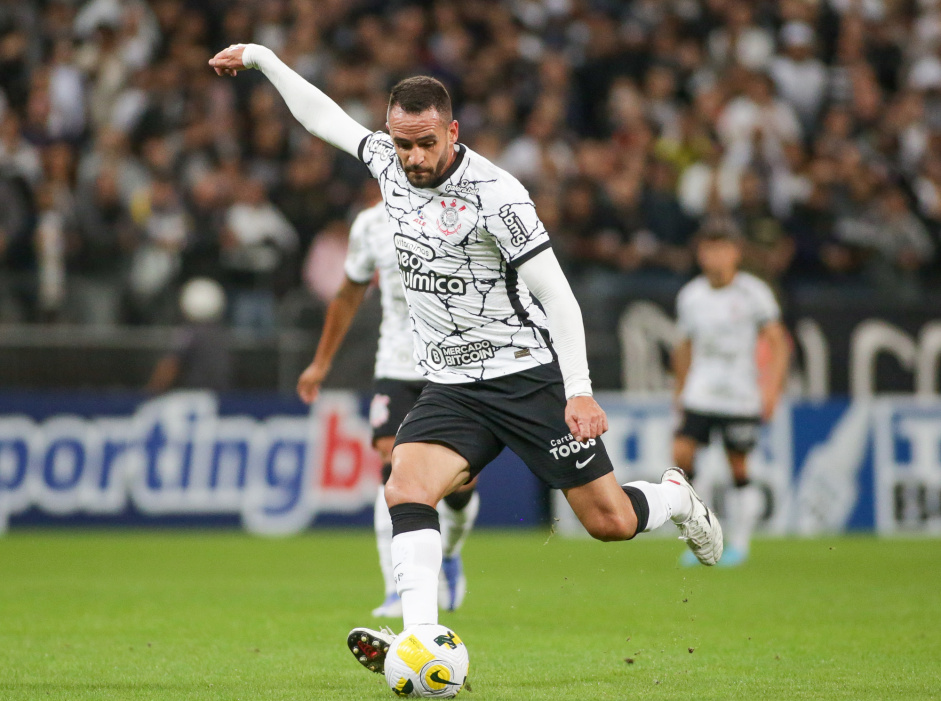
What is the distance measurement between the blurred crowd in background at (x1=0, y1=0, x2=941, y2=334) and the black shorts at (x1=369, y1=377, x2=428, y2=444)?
23.9 ft

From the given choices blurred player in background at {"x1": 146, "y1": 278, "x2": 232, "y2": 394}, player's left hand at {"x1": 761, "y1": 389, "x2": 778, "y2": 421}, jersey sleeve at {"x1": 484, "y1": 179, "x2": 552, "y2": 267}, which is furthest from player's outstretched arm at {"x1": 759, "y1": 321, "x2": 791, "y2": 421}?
jersey sleeve at {"x1": 484, "y1": 179, "x2": 552, "y2": 267}

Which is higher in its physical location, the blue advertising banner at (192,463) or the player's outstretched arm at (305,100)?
the player's outstretched arm at (305,100)

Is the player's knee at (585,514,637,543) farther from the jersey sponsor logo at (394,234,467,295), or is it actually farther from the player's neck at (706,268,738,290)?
the player's neck at (706,268,738,290)

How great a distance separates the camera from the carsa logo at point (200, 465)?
15.2m

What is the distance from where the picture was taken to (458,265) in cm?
606

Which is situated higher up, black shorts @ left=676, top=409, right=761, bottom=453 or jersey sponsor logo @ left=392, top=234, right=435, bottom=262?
jersey sponsor logo @ left=392, top=234, right=435, bottom=262

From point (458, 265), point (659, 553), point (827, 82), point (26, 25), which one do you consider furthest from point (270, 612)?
point (827, 82)

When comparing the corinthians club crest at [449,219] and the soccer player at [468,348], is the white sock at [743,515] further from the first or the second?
the corinthians club crest at [449,219]

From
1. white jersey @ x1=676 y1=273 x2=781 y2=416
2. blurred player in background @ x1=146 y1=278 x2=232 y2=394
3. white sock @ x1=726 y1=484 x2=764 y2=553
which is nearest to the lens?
white jersey @ x1=676 y1=273 x2=781 y2=416

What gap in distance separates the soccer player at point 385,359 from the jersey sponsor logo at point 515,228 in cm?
238

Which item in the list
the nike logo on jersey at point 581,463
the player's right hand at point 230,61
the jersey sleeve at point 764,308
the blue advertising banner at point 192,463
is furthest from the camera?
the blue advertising banner at point 192,463

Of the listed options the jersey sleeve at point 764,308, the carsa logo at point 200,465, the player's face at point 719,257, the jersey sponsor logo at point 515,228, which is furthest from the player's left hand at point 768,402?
the jersey sponsor logo at point 515,228

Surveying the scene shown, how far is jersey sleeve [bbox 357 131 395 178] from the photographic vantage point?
6312 millimetres

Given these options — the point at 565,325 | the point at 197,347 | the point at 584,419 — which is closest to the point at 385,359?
the point at 565,325
